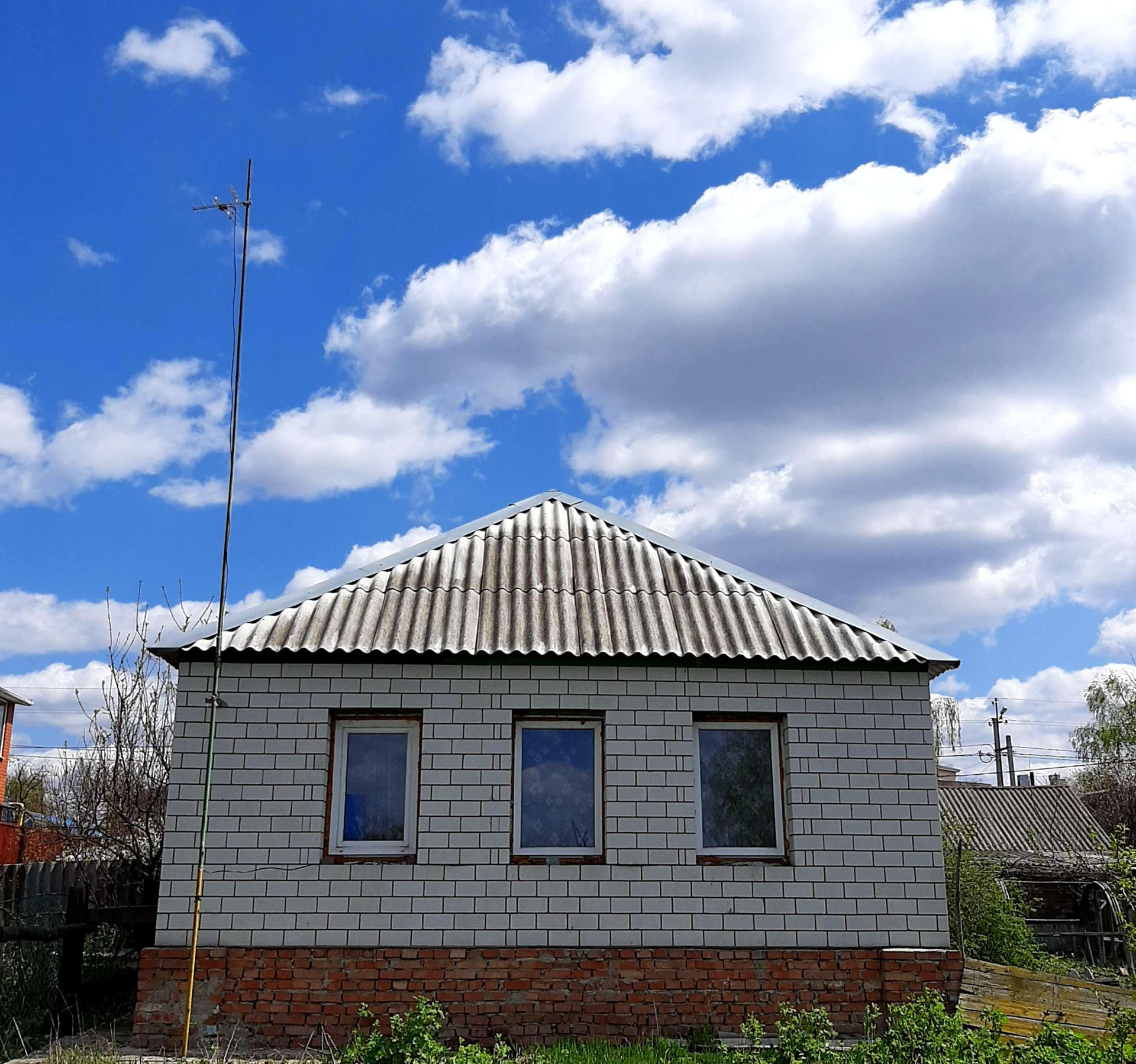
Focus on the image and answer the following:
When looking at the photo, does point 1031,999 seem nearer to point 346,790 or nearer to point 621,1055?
point 621,1055

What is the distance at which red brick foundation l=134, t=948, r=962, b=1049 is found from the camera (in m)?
8.71

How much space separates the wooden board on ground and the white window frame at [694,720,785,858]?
196cm

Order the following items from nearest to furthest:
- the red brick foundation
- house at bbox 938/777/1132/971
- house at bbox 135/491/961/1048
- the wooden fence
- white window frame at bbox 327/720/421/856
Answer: the red brick foundation → house at bbox 135/491/961/1048 → white window frame at bbox 327/720/421/856 → the wooden fence → house at bbox 938/777/1132/971

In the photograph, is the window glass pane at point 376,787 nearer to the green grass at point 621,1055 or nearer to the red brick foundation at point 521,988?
the red brick foundation at point 521,988

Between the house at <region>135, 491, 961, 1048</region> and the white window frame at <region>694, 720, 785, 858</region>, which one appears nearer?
the house at <region>135, 491, 961, 1048</region>

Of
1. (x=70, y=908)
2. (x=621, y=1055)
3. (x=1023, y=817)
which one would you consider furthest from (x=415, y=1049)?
(x=1023, y=817)

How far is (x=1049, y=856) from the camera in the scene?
2536 centimetres

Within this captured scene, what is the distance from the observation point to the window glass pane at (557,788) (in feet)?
30.8

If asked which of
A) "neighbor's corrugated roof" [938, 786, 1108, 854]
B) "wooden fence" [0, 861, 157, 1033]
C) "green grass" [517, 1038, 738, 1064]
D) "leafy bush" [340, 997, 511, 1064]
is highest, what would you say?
"neighbor's corrugated roof" [938, 786, 1108, 854]

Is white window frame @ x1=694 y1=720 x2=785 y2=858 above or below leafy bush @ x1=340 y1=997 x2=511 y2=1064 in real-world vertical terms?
above

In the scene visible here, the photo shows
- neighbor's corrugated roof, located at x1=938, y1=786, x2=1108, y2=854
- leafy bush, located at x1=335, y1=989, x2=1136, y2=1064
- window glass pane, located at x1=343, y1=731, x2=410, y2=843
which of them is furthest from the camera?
neighbor's corrugated roof, located at x1=938, y1=786, x2=1108, y2=854

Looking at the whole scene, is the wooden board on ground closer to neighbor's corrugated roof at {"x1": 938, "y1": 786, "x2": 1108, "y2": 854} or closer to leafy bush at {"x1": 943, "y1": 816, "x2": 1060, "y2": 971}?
leafy bush at {"x1": 943, "y1": 816, "x2": 1060, "y2": 971}

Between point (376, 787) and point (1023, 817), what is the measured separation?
26.3 m

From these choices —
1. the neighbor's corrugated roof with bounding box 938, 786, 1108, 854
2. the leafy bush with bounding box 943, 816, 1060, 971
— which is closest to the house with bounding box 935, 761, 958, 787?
the neighbor's corrugated roof with bounding box 938, 786, 1108, 854
